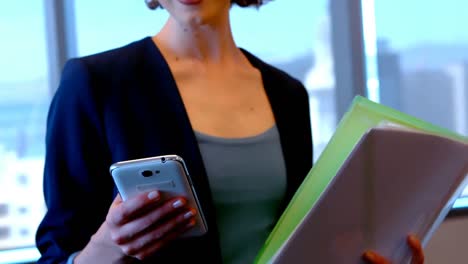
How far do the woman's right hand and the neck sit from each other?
28 cm

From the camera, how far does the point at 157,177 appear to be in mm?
665

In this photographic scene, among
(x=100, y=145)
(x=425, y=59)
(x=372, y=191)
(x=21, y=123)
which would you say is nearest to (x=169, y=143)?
(x=100, y=145)

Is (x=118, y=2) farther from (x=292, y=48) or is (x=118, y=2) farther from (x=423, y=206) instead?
(x=423, y=206)

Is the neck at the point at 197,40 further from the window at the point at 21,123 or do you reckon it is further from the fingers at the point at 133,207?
the window at the point at 21,123

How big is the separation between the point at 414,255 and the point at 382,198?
A: 0.31 feet

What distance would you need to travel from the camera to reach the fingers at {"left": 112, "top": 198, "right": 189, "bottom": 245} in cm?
66

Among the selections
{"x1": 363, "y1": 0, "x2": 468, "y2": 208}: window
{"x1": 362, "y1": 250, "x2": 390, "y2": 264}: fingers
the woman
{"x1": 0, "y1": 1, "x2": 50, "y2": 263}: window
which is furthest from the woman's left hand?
{"x1": 363, "y1": 0, "x2": 468, "y2": 208}: window

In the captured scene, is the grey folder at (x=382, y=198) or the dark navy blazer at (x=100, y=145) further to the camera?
the dark navy blazer at (x=100, y=145)

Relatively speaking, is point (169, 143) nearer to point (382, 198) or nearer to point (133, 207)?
point (133, 207)

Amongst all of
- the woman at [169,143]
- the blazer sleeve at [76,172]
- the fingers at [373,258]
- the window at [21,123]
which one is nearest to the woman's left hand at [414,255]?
the fingers at [373,258]

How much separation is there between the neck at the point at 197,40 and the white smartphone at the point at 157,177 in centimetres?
26

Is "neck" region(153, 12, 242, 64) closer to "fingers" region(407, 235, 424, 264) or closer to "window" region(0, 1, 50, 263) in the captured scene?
"fingers" region(407, 235, 424, 264)

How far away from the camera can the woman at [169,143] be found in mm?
797

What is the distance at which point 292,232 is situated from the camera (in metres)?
0.66
